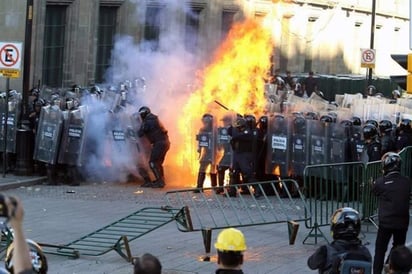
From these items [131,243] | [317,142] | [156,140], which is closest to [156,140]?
[156,140]

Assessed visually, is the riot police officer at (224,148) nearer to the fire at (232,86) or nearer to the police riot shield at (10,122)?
the fire at (232,86)

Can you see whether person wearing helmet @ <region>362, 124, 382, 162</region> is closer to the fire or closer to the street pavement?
the street pavement

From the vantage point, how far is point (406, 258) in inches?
212

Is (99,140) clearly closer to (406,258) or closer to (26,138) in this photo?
(26,138)

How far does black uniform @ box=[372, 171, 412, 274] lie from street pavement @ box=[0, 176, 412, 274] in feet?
4.19

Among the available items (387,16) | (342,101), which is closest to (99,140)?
(342,101)

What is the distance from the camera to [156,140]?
17172 millimetres

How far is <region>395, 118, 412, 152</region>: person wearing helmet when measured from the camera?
50.8 feet

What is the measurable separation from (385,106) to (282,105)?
304cm

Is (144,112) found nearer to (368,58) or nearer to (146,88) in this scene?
(146,88)

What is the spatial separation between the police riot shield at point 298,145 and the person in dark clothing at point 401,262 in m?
11.0

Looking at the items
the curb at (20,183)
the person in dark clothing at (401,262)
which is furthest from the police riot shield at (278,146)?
the person in dark clothing at (401,262)

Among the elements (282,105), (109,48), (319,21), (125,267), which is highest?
(319,21)

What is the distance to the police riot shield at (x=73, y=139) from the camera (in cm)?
1727
